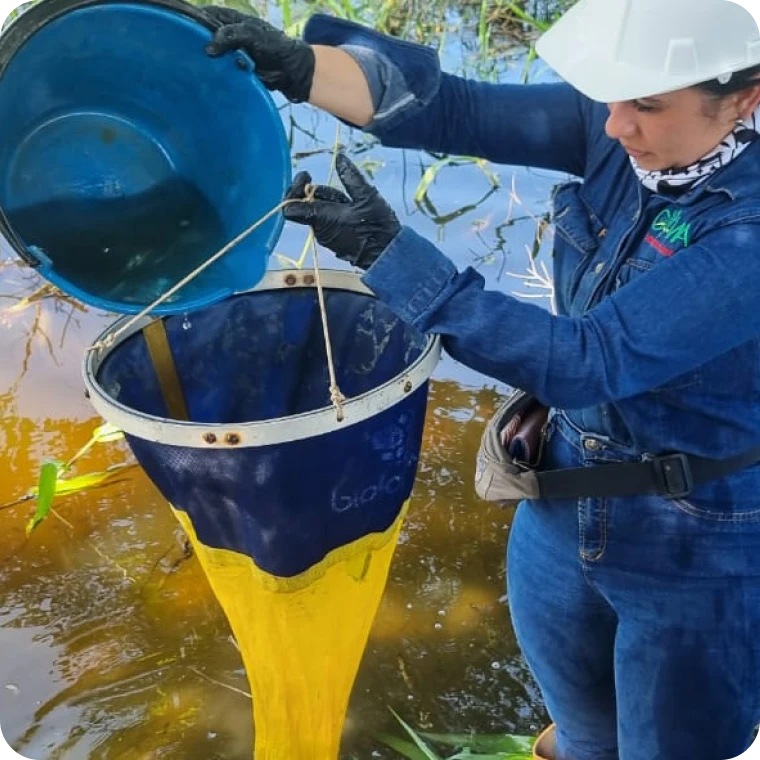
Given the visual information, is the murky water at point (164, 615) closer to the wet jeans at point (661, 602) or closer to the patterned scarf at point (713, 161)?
the wet jeans at point (661, 602)

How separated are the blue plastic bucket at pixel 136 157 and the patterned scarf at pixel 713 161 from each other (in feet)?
1.67

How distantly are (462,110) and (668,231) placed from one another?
0.42 m

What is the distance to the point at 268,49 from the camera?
54.4 inches

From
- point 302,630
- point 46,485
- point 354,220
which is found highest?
point 354,220

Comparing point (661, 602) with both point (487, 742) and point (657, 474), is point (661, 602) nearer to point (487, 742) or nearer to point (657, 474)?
point (657, 474)

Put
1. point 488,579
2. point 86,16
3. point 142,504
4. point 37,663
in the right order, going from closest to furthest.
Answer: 1. point 86,16
2. point 37,663
3. point 488,579
4. point 142,504

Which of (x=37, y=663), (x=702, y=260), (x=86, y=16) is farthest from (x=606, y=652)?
(x=37, y=663)

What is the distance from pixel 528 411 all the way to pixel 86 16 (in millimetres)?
842

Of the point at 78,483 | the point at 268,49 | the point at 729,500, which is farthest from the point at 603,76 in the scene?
the point at 78,483

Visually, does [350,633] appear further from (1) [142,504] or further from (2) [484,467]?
(1) [142,504]

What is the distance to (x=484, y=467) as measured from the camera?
156 cm

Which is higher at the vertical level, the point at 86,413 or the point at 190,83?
the point at 190,83

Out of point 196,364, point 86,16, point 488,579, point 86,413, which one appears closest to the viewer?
point 86,16

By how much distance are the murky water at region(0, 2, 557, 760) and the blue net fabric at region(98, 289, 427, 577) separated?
2.54 ft
